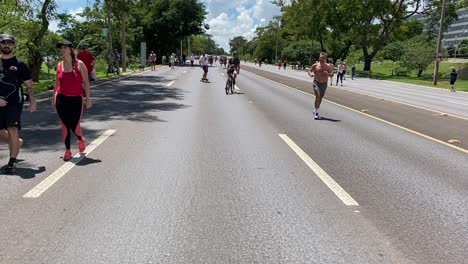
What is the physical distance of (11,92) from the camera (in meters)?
6.28

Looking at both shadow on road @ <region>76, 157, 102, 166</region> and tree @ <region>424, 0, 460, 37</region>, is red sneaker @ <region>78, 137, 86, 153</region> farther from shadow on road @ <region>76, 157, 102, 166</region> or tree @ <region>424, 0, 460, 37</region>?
tree @ <region>424, 0, 460, 37</region>

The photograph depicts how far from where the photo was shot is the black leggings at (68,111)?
23.5ft

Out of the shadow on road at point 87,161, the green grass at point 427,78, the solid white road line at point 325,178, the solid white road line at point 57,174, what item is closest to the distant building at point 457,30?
the green grass at point 427,78

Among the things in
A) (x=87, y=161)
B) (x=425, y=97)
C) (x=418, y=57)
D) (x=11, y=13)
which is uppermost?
→ (x=11, y=13)

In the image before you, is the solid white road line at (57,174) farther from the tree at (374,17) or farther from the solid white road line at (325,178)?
the tree at (374,17)

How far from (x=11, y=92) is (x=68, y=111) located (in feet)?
3.45

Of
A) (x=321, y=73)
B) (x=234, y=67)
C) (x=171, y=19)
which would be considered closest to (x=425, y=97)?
(x=234, y=67)

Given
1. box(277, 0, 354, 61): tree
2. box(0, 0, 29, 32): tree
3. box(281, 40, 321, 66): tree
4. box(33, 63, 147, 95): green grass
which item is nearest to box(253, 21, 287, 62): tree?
box(281, 40, 321, 66): tree

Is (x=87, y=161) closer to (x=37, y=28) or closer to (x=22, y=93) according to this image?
(x=22, y=93)

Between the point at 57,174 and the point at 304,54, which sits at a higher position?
the point at 304,54

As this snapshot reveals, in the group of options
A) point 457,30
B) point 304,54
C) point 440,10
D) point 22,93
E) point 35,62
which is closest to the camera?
point 22,93

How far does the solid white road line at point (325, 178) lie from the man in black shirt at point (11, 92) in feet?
13.9

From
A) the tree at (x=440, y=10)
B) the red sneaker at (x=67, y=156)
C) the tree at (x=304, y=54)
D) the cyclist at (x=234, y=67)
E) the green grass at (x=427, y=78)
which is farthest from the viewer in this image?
the tree at (x=304, y=54)

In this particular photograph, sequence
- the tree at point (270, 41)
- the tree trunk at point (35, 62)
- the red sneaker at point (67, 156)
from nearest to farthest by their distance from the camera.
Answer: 1. the red sneaker at point (67, 156)
2. the tree trunk at point (35, 62)
3. the tree at point (270, 41)
